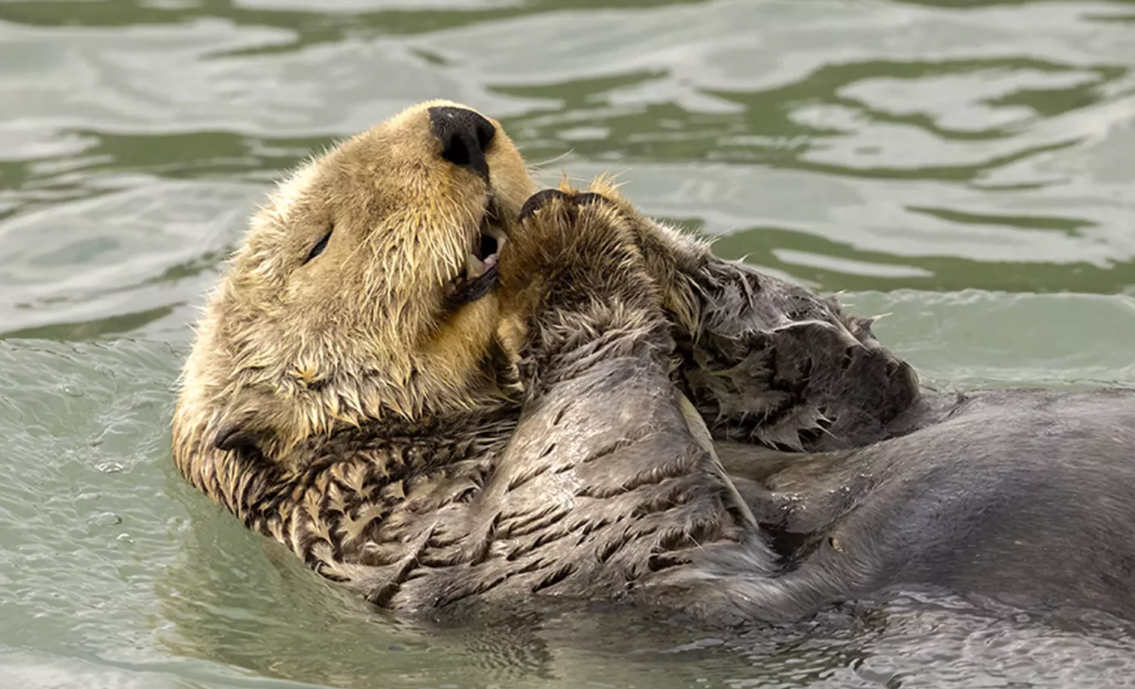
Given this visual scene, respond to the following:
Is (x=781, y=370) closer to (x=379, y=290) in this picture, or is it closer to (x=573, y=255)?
(x=573, y=255)

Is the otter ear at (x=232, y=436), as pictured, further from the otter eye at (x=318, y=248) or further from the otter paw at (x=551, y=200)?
the otter paw at (x=551, y=200)

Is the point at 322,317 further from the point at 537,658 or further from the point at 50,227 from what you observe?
the point at 50,227

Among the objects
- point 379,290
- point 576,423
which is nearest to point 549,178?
point 379,290

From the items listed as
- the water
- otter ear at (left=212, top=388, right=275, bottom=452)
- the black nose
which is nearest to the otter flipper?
the black nose

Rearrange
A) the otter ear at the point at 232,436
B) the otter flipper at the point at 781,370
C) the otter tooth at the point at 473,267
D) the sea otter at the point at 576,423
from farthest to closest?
the otter flipper at the point at 781,370
the otter ear at the point at 232,436
the otter tooth at the point at 473,267
the sea otter at the point at 576,423

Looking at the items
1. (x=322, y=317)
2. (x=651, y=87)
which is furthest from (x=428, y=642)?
(x=651, y=87)

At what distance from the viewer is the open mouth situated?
422 cm

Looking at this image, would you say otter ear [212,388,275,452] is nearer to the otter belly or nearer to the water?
the water

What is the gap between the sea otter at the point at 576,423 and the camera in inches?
148

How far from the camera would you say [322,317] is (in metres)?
4.32

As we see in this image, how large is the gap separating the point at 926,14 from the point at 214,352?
5853 mm

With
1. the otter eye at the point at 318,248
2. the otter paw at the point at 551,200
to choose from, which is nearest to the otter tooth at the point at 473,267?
the otter paw at the point at 551,200

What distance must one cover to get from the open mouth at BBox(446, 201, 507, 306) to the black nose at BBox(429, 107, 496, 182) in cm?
14

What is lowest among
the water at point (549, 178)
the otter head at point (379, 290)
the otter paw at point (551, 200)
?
the water at point (549, 178)
